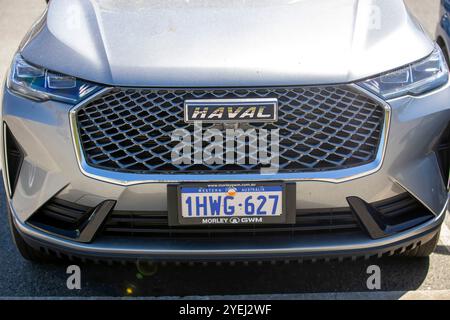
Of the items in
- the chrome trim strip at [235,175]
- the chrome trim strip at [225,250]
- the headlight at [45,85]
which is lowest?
the chrome trim strip at [225,250]

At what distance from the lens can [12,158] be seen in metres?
2.75

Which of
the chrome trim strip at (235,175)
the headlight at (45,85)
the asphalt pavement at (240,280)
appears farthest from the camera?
the asphalt pavement at (240,280)

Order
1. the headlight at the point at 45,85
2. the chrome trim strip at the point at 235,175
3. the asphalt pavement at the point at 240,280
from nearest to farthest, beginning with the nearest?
the chrome trim strip at the point at 235,175 < the headlight at the point at 45,85 < the asphalt pavement at the point at 240,280

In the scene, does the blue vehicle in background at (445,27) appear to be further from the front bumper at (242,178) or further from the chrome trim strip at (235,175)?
the chrome trim strip at (235,175)

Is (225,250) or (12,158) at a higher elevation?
(12,158)

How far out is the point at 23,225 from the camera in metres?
2.76

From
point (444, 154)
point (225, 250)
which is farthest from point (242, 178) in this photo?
point (444, 154)

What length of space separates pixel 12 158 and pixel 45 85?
34cm

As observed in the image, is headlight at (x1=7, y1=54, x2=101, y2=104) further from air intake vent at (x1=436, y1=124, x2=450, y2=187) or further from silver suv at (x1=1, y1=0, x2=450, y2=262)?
air intake vent at (x1=436, y1=124, x2=450, y2=187)

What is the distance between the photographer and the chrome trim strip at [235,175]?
2.51 m

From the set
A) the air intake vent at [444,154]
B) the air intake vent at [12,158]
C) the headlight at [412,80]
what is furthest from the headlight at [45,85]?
the air intake vent at [444,154]

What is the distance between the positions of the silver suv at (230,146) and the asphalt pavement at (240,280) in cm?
35

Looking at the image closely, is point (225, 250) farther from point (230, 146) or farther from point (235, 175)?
point (230, 146)
